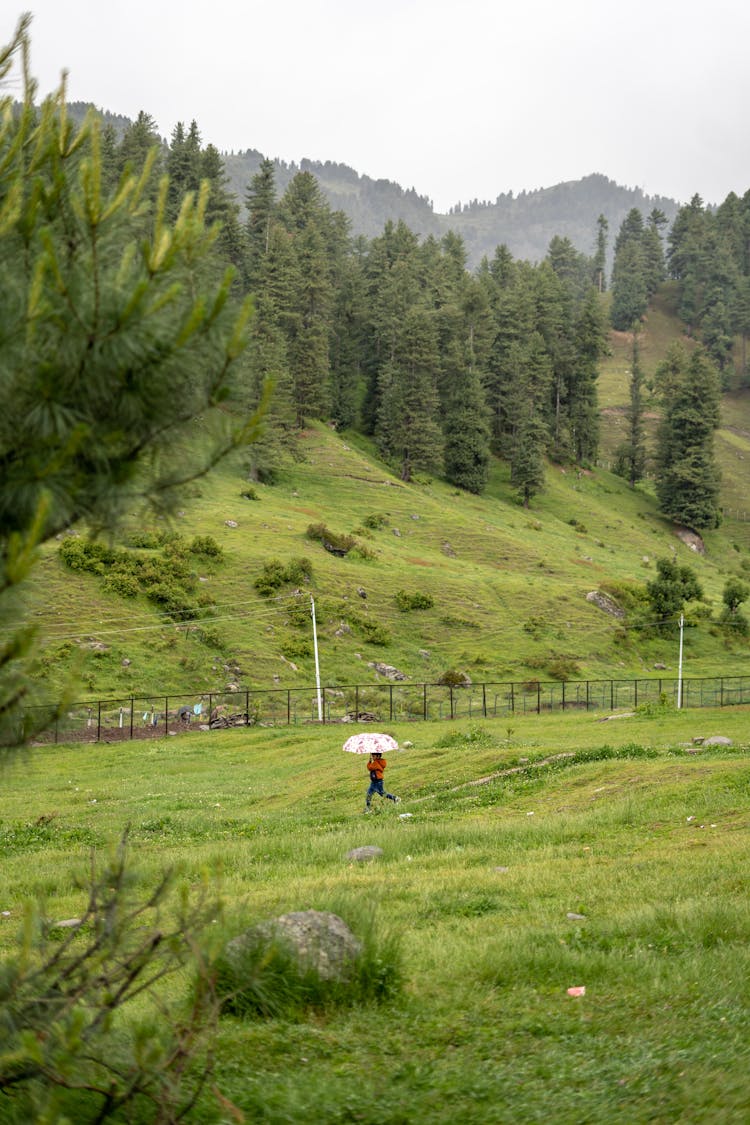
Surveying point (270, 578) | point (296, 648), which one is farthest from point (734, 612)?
point (296, 648)

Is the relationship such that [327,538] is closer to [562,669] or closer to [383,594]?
[383,594]

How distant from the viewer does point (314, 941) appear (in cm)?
738

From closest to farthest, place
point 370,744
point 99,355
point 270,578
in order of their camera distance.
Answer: point 99,355 → point 370,744 → point 270,578

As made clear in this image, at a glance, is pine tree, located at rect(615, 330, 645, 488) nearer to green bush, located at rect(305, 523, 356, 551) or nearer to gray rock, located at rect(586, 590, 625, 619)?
gray rock, located at rect(586, 590, 625, 619)

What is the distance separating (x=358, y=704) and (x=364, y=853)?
33404 mm

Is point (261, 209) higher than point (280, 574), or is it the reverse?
point (261, 209)

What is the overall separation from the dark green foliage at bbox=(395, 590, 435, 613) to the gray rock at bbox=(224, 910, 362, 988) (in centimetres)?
5612

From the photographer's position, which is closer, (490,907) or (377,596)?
(490,907)

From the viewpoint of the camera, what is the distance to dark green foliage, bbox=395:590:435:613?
6391 cm

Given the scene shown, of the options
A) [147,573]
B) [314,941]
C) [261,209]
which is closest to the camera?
[314,941]

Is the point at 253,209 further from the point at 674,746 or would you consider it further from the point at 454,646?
the point at 674,746

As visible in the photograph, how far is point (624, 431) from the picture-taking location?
13688cm

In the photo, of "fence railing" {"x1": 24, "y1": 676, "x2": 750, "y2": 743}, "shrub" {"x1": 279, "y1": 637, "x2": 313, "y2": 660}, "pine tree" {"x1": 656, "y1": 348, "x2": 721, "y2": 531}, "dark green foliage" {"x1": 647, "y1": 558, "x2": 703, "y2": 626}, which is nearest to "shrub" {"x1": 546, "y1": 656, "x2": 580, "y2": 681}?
Result: "fence railing" {"x1": 24, "y1": 676, "x2": 750, "y2": 743}

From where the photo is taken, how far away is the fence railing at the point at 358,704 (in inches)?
1732
